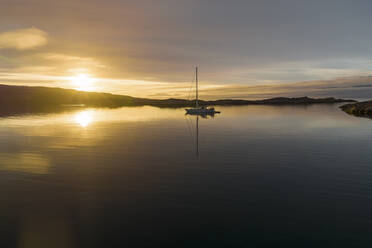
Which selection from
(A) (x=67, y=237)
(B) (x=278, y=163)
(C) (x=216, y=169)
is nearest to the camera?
(A) (x=67, y=237)

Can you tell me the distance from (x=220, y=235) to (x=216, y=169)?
10.3 meters

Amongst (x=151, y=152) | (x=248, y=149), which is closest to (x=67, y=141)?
(x=151, y=152)

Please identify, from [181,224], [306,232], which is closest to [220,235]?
[181,224]

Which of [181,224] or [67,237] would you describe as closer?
[67,237]

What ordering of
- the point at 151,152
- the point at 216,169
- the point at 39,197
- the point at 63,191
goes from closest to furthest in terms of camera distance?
the point at 39,197 → the point at 63,191 → the point at 216,169 → the point at 151,152

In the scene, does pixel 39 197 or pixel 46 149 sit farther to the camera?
pixel 46 149

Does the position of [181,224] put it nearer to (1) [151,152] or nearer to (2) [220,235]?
(2) [220,235]

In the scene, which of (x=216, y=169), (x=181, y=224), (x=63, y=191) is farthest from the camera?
(x=216, y=169)

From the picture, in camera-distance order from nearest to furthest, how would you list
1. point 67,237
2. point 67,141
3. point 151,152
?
point 67,237, point 151,152, point 67,141

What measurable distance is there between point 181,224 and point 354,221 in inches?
299

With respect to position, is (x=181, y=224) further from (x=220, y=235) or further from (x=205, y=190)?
(x=205, y=190)

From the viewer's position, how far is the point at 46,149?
96.2 feet

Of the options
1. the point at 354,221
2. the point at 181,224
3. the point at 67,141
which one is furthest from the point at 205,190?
the point at 67,141

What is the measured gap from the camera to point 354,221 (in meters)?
11.4
